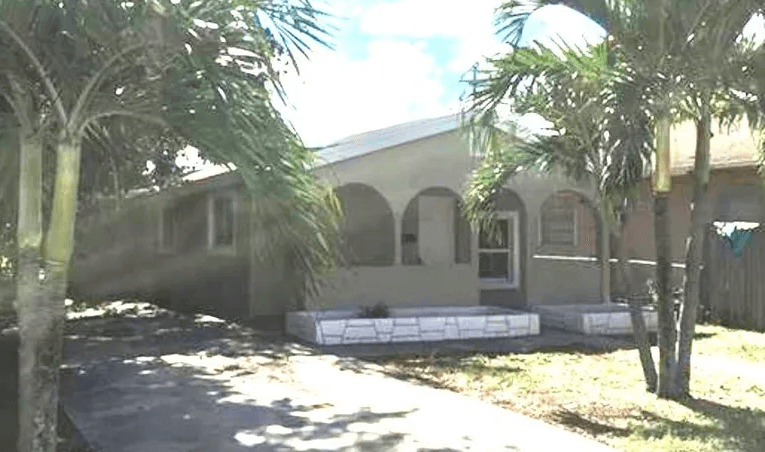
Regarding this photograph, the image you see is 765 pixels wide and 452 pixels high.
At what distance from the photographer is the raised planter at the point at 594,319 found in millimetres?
14594

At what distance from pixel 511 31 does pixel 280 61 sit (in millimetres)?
3551

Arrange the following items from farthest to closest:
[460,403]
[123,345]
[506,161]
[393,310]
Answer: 1. [393,310]
2. [123,345]
3. [506,161]
4. [460,403]

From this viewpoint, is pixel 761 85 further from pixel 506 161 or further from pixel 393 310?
pixel 393 310

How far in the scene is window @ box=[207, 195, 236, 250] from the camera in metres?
17.3

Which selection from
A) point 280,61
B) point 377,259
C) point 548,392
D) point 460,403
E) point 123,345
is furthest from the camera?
point 377,259

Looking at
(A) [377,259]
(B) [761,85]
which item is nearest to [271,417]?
(B) [761,85]

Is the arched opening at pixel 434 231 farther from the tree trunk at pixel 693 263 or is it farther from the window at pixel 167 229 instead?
the tree trunk at pixel 693 263

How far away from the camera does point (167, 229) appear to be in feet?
69.6

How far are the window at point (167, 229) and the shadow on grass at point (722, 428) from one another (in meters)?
14.1

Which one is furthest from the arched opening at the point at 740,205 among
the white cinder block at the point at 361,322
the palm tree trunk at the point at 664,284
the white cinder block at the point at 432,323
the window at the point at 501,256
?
the palm tree trunk at the point at 664,284

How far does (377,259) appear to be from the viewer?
16703 millimetres

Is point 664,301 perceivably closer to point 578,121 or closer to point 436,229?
point 578,121

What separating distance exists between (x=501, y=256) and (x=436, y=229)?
1.44 m

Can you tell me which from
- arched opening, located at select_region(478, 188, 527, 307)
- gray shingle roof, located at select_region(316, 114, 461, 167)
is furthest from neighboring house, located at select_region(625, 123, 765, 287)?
gray shingle roof, located at select_region(316, 114, 461, 167)
